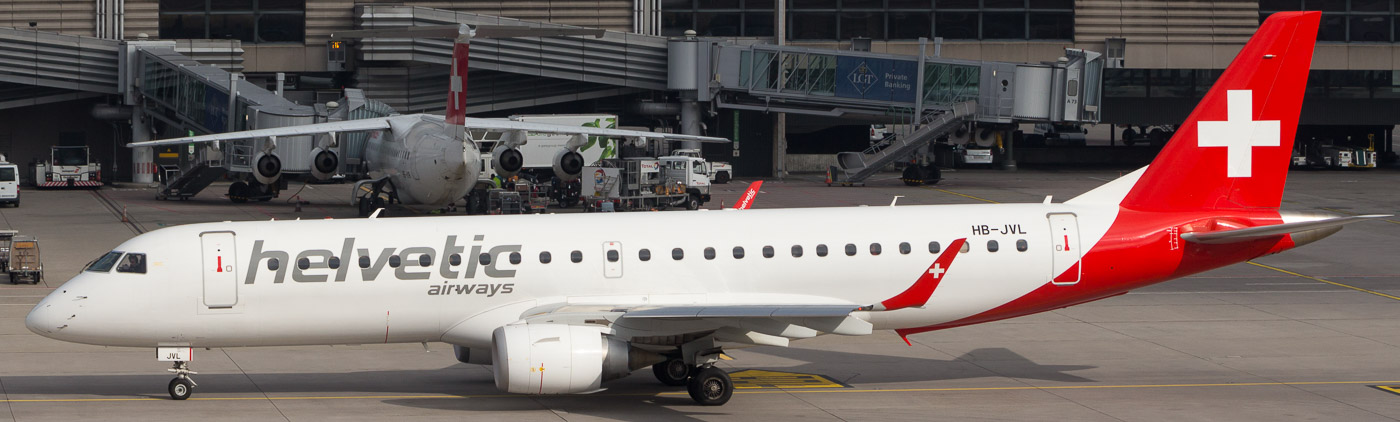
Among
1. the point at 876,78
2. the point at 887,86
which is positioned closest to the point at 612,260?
the point at 876,78

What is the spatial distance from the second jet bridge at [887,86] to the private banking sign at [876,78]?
53 mm

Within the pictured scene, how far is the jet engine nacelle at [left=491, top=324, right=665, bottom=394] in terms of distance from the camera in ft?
68.6

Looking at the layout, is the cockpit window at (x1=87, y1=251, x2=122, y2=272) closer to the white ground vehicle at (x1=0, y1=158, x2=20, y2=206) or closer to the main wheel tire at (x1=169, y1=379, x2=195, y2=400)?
the main wheel tire at (x1=169, y1=379, x2=195, y2=400)

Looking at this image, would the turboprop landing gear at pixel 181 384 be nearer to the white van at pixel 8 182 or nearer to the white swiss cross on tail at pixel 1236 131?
the white swiss cross on tail at pixel 1236 131

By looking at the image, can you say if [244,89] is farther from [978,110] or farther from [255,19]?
[978,110]

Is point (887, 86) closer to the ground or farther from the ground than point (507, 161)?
farther from the ground

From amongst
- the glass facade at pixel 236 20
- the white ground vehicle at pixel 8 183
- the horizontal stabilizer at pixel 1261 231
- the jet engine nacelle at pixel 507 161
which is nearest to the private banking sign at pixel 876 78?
the jet engine nacelle at pixel 507 161

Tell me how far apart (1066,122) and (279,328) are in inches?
2302

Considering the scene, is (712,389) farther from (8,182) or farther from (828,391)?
(8,182)

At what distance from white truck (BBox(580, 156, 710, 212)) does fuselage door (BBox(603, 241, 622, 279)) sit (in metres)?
33.0

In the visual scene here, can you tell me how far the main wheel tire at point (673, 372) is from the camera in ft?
79.9

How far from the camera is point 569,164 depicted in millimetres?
60656

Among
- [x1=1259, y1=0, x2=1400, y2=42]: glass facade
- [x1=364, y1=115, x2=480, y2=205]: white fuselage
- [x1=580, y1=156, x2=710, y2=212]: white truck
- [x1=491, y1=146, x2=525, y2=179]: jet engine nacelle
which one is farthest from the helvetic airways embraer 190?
[x1=1259, y1=0, x2=1400, y2=42]: glass facade

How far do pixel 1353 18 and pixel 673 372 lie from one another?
7547 centimetres
